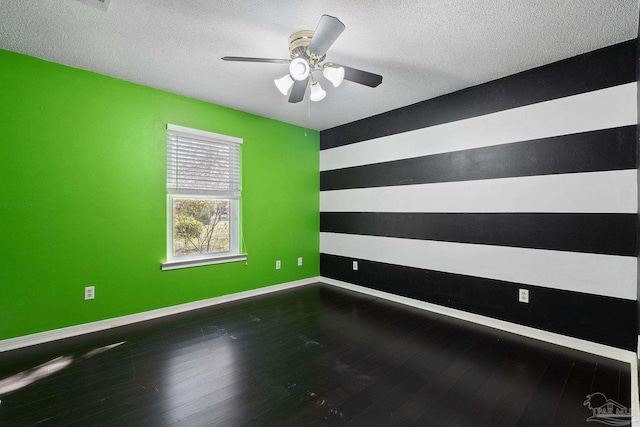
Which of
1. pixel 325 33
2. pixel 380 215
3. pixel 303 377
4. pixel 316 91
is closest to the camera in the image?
pixel 325 33

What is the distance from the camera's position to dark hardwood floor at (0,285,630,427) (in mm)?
1606

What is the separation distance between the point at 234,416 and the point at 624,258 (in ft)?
10.2

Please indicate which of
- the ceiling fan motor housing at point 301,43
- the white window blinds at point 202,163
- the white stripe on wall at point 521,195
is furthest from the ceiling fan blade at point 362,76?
the white window blinds at point 202,163

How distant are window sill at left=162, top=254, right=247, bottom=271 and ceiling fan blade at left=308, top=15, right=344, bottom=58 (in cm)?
268

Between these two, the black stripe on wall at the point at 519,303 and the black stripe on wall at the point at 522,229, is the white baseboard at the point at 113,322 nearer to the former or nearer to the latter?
the black stripe on wall at the point at 519,303

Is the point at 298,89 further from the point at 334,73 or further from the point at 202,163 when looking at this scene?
the point at 202,163

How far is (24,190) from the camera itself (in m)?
2.38

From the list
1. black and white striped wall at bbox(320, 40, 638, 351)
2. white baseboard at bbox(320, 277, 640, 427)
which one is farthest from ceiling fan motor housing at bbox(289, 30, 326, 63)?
white baseboard at bbox(320, 277, 640, 427)

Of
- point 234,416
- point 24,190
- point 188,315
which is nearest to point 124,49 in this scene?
point 24,190

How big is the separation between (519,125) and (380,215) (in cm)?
186

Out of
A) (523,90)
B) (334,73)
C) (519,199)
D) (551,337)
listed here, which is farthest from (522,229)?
(334,73)

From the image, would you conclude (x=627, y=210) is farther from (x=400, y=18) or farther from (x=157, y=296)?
(x=157, y=296)

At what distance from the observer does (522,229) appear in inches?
105

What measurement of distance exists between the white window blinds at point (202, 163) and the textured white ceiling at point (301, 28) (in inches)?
24.4
